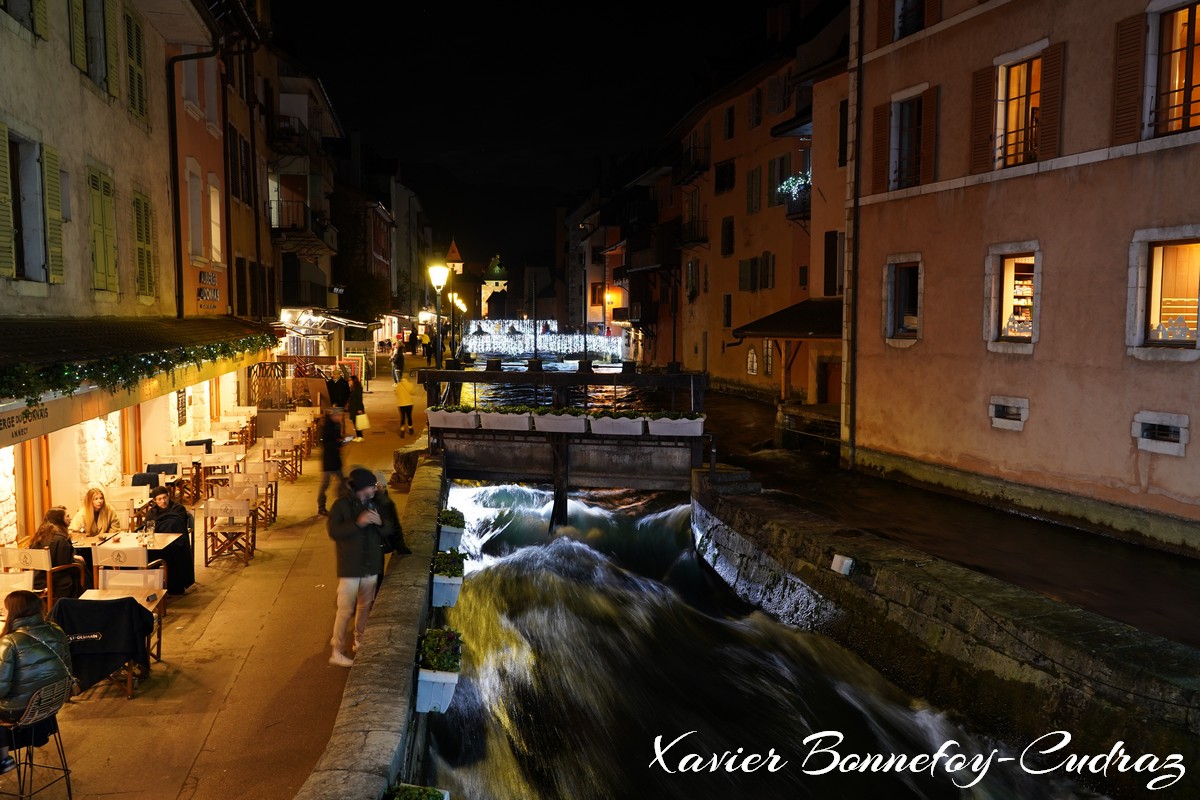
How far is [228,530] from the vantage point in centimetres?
1131

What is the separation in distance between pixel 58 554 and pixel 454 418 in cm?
860

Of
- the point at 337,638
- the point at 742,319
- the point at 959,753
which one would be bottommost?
the point at 959,753

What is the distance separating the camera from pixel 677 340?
168 feet

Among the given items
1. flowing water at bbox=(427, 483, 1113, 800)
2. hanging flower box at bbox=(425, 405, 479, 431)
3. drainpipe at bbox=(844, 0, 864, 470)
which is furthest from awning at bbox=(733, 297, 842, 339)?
flowing water at bbox=(427, 483, 1113, 800)

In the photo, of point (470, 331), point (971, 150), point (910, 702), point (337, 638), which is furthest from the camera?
point (470, 331)

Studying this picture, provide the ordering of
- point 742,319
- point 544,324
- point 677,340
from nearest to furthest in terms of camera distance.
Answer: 1. point 742,319
2. point 677,340
3. point 544,324

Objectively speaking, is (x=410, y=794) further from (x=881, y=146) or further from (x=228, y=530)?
(x=881, y=146)

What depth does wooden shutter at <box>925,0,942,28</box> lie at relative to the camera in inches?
692

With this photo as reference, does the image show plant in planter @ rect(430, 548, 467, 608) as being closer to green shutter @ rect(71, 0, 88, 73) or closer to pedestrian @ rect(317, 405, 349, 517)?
pedestrian @ rect(317, 405, 349, 517)

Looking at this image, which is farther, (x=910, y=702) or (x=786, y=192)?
(x=786, y=192)

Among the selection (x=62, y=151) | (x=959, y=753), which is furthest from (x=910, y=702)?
(x=62, y=151)

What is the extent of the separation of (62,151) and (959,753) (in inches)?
485

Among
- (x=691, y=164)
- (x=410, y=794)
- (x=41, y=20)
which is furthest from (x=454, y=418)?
(x=691, y=164)

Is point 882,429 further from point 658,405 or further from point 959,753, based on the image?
point 658,405
